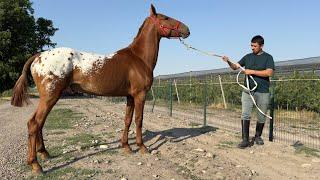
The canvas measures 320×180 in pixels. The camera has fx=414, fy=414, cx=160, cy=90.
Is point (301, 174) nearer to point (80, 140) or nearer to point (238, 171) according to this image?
point (238, 171)

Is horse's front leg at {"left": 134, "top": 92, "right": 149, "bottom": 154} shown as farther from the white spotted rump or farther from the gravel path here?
the gravel path

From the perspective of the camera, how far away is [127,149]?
24.9 ft

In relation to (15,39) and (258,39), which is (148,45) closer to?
(258,39)

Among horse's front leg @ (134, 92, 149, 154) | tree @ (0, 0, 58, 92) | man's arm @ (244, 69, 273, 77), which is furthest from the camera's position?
tree @ (0, 0, 58, 92)

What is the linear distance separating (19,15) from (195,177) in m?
37.3

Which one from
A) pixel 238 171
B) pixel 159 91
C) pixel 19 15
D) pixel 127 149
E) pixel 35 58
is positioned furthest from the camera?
pixel 19 15

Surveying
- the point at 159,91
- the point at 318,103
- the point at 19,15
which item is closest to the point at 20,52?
the point at 19,15

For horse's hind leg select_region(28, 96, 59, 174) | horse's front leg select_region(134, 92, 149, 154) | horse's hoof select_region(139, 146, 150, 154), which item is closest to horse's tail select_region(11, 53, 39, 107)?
horse's hind leg select_region(28, 96, 59, 174)

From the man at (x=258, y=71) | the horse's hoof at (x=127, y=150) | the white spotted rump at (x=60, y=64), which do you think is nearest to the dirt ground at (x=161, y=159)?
the horse's hoof at (x=127, y=150)

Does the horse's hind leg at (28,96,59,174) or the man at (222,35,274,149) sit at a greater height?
the man at (222,35,274,149)

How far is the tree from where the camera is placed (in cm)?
3767

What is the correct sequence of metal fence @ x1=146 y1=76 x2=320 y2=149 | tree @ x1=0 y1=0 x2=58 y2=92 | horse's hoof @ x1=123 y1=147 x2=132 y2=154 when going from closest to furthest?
horse's hoof @ x1=123 y1=147 x2=132 y2=154 < metal fence @ x1=146 y1=76 x2=320 y2=149 < tree @ x1=0 y1=0 x2=58 y2=92

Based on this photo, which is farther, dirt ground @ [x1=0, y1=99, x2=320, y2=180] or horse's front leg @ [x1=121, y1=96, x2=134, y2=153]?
horse's front leg @ [x1=121, y1=96, x2=134, y2=153]

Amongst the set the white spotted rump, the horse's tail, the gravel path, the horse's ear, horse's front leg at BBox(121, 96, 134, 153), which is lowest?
the gravel path
